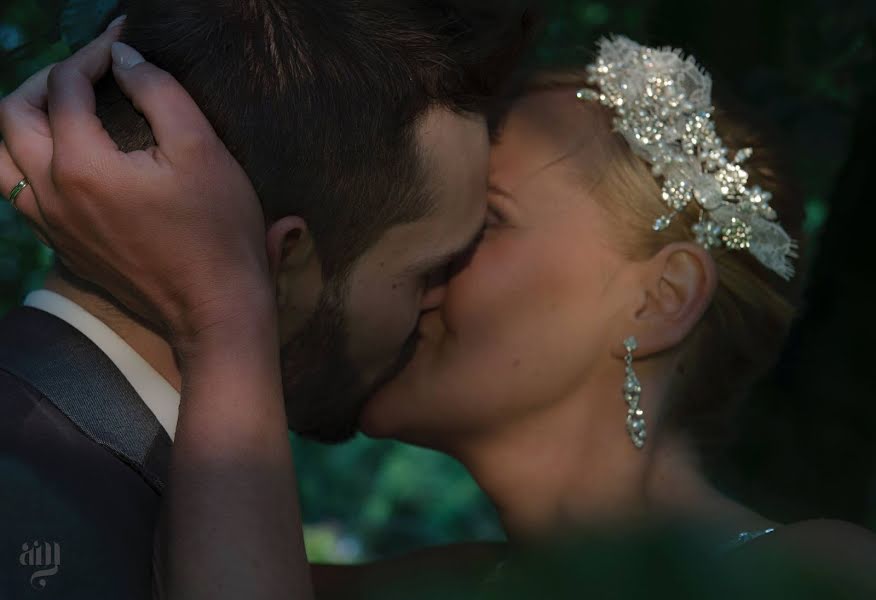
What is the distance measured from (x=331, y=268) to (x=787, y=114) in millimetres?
2342

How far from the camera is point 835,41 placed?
13.5ft

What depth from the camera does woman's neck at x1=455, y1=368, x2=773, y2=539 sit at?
10.7 ft

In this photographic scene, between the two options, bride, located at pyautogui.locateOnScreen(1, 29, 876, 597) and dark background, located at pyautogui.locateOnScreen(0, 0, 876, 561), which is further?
dark background, located at pyautogui.locateOnScreen(0, 0, 876, 561)

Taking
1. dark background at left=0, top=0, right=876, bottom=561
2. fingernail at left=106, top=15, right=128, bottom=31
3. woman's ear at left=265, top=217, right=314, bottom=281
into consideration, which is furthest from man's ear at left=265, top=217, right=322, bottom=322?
dark background at left=0, top=0, right=876, bottom=561

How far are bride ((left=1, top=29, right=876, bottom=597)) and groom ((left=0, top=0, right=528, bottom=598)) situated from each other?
360mm

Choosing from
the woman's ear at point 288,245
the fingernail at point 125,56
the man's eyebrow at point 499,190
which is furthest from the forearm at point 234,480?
the man's eyebrow at point 499,190

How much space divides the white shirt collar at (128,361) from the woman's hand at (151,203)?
0.08m

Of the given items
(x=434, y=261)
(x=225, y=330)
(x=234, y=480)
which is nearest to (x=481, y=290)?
(x=434, y=261)

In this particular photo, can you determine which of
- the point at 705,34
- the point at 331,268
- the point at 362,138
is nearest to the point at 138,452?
the point at 331,268

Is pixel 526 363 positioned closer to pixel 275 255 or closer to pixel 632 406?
pixel 632 406

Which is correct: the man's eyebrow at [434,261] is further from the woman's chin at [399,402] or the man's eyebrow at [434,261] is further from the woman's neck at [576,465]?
the woman's neck at [576,465]

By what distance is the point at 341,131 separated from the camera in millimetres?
2484

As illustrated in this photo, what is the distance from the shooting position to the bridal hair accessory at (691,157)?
332 cm

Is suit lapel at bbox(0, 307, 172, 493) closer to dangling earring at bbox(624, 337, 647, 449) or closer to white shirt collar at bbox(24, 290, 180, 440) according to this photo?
white shirt collar at bbox(24, 290, 180, 440)
